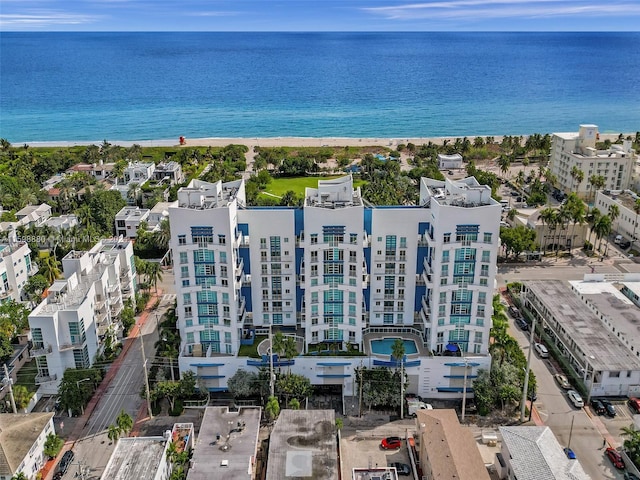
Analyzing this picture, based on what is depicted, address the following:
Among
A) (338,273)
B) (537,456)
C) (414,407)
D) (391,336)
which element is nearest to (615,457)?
(537,456)

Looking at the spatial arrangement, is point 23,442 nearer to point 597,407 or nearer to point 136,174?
point 597,407

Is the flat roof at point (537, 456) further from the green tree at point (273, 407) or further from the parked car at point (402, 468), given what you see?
the green tree at point (273, 407)

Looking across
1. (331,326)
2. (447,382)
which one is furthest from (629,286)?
(331,326)

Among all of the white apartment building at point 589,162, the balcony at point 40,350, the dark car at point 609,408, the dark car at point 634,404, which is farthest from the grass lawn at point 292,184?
the dark car at point 634,404

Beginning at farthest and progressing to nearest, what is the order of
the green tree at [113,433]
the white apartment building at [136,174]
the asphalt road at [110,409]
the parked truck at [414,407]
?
1. the white apartment building at [136,174]
2. the parked truck at [414,407]
3. the asphalt road at [110,409]
4. the green tree at [113,433]

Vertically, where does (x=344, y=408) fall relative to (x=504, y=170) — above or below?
below

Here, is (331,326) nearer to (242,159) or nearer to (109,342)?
(109,342)
